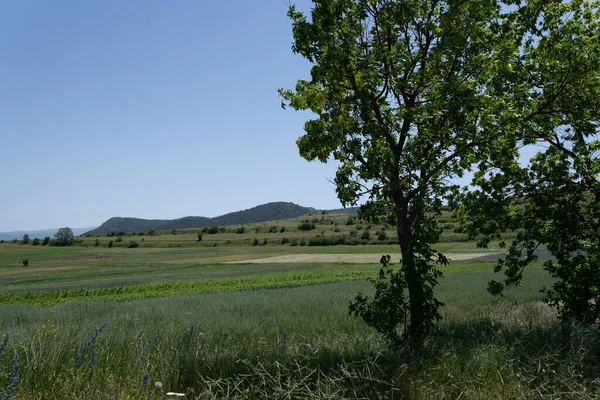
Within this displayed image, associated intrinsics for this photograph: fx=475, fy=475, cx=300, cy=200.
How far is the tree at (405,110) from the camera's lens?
8.14m

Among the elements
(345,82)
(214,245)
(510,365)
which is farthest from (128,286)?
(214,245)

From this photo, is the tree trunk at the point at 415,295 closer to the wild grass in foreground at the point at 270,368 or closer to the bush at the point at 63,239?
the wild grass in foreground at the point at 270,368

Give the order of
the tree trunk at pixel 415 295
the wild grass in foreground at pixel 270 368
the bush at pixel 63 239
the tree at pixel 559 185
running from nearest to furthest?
the wild grass in foreground at pixel 270 368 → the tree trunk at pixel 415 295 → the tree at pixel 559 185 → the bush at pixel 63 239

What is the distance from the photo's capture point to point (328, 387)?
5520mm

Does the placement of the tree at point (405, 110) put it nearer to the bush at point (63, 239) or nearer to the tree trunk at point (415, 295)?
the tree trunk at point (415, 295)

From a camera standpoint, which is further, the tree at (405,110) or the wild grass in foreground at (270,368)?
the tree at (405,110)

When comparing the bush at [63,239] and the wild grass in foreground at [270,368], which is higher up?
the bush at [63,239]

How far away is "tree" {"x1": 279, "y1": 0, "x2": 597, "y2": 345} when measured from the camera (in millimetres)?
8141

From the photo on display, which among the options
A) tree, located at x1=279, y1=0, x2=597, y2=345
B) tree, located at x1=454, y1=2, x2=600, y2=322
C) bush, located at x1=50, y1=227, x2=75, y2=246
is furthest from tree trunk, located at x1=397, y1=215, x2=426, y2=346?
bush, located at x1=50, y1=227, x2=75, y2=246

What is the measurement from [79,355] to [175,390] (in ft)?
3.92

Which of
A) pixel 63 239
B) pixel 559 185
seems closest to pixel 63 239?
pixel 63 239

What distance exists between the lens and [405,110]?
8008mm

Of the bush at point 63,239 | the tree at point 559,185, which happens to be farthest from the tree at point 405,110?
the bush at point 63,239

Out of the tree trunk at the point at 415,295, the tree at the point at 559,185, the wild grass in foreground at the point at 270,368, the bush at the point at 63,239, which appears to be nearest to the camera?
the wild grass in foreground at the point at 270,368
